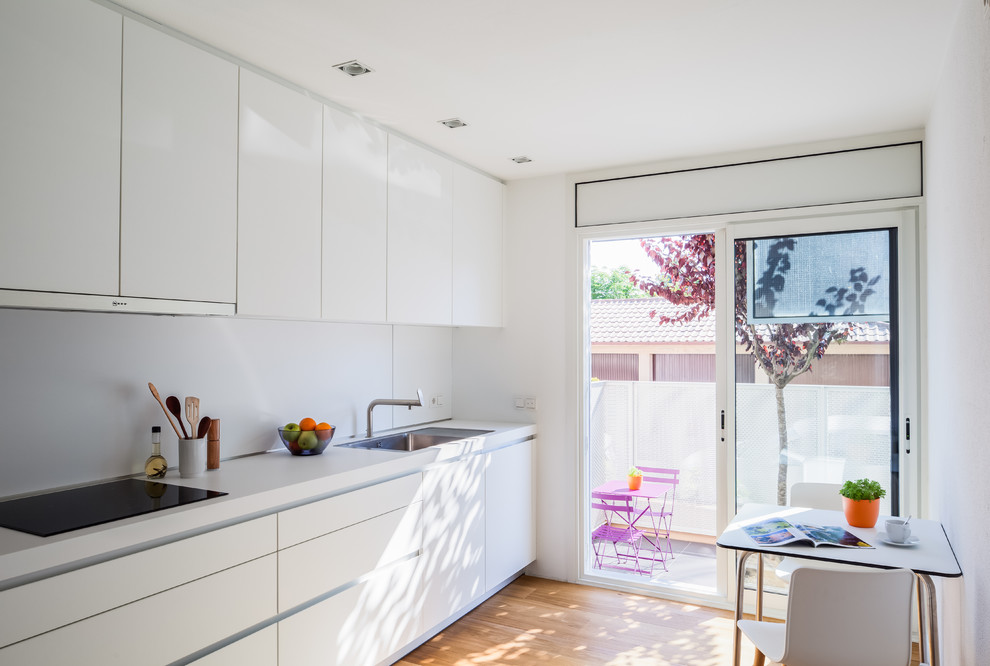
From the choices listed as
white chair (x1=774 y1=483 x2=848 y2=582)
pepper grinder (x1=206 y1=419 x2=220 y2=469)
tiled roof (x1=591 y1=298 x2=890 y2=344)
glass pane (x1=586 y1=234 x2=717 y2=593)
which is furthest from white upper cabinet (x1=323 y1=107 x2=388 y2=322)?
white chair (x1=774 y1=483 x2=848 y2=582)

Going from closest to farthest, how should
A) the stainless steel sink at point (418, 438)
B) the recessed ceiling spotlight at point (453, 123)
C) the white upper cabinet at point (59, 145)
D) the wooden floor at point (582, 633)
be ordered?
the white upper cabinet at point (59, 145)
the wooden floor at point (582, 633)
the recessed ceiling spotlight at point (453, 123)
the stainless steel sink at point (418, 438)

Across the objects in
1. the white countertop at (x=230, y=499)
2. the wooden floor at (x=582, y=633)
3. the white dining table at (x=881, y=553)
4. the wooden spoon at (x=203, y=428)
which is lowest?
the wooden floor at (x=582, y=633)

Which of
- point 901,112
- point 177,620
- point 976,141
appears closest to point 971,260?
point 976,141

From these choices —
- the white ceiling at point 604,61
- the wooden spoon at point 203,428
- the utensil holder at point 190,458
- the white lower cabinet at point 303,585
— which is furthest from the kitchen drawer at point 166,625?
the white ceiling at point 604,61

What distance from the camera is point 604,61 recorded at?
259cm

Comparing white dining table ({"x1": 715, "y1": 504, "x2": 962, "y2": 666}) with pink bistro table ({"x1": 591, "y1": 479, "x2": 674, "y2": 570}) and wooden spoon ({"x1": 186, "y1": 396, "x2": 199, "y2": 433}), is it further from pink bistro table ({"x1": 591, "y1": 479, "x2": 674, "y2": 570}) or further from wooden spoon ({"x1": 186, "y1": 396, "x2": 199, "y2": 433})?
wooden spoon ({"x1": 186, "y1": 396, "x2": 199, "y2": 433})

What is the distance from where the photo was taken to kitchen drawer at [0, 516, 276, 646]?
1.59 metres

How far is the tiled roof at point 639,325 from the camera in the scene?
475cm

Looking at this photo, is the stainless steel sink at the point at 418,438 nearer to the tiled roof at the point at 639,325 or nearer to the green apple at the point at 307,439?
the green apple at the point at 307,439

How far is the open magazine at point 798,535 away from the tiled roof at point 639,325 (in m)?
2.12

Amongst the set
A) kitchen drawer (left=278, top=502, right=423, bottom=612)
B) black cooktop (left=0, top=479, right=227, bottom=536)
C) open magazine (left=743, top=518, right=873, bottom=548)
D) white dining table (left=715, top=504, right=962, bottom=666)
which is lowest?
kitchen drawer (left=278, top=502, right=423, bottom=612)

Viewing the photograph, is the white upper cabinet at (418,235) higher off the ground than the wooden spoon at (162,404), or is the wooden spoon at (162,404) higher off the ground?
the white upper cabinet at (418,235)

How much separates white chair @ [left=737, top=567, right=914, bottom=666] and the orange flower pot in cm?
60

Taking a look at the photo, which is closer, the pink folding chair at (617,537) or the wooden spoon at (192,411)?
the wooden spoon at (192,411)
